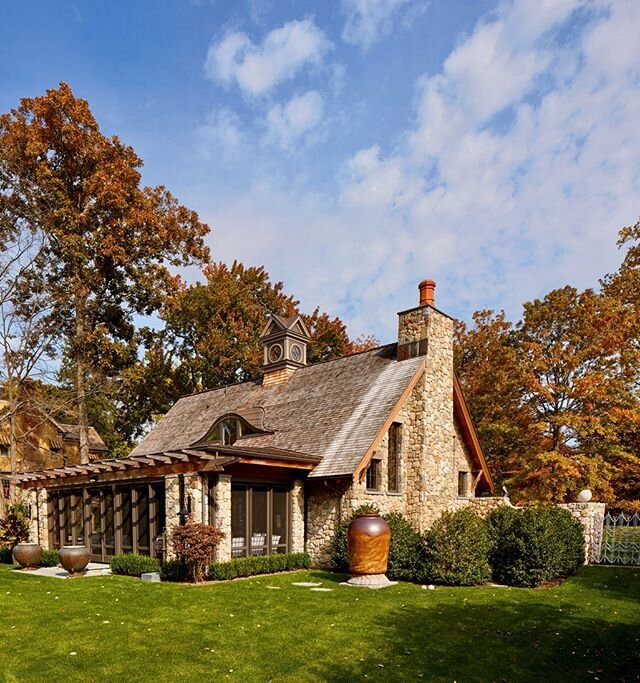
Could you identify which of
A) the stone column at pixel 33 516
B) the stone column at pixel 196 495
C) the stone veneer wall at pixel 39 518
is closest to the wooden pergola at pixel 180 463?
the stone column at pixel 196 495

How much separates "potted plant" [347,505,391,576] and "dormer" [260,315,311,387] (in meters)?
10.0

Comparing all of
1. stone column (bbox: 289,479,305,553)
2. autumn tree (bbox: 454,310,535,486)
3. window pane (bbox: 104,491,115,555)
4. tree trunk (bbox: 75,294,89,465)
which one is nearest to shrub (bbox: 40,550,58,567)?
window pane (bbox: 104,491,115,555)

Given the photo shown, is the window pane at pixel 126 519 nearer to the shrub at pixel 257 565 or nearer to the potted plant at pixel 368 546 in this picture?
the shrub at pixel 257 565

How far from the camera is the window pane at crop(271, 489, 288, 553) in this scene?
15.9 metres

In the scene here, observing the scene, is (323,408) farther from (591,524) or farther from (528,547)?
(591,524)

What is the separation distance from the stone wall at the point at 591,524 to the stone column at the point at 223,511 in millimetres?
9824

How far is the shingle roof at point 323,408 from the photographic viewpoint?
15909 mm

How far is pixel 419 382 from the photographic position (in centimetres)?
1708

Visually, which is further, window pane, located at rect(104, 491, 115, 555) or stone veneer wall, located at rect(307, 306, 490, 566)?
window pane, located at rect(104, 491, 115, 555)

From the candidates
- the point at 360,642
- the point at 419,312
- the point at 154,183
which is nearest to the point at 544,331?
the point at 419,312

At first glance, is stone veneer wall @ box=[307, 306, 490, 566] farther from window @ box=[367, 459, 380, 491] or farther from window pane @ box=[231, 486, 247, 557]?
window pane @ box=[231, 486, 247, 557]

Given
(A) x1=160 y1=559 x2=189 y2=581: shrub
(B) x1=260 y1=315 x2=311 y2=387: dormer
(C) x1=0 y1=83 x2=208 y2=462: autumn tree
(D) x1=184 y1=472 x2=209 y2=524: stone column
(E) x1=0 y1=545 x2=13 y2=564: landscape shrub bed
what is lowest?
(E) x1=0 y1=545 x2=13 y2=564: landscape shrub bed

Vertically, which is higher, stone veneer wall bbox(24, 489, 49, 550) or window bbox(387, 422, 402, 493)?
window bbox(387, 422, 402, 493)

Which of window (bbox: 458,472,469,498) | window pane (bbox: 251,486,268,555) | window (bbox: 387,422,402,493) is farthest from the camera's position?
window (bbox: 458,472,469,498)
